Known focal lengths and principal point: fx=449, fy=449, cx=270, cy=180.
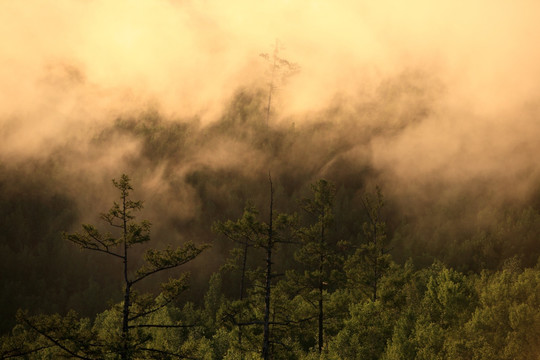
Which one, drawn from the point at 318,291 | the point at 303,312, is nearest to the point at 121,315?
the point at 318,291

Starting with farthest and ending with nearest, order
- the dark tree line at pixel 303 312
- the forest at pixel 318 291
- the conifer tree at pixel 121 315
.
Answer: the forest at pixel 318 291
the dark tree line at pixel 303 312
the conifer tree at pixel 121 315

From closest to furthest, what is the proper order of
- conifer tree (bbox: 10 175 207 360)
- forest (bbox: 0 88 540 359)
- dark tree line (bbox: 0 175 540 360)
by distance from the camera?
conifer tree (bbox: 10 175 207 360), dark tree line (bbox: 0 175 540 360), forest (bbox: 0 88 540 359)

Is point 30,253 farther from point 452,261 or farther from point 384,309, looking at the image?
point 384,309

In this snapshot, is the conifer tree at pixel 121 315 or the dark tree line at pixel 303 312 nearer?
the conifer tree at pixel 121 315

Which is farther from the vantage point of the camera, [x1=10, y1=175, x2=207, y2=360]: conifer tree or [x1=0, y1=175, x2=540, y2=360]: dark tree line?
[x1=0, y1=175, x2=540, y2=360]: dark tree line

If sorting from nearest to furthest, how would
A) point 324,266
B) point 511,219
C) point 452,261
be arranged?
point 324,266, point 452,261, point 511,219

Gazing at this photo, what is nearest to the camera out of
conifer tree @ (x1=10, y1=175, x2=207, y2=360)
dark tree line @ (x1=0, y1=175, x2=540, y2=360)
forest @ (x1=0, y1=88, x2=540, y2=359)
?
conifer tree @ (x1=10, y1=175, x2=207, y2=360)

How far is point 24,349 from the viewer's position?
1498 centimetres

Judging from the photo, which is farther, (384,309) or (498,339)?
(384,309)

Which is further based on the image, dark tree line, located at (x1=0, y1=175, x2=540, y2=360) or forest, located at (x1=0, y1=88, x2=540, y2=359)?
forest, located at (x1=0, y1=88, x2=540, y2=359)

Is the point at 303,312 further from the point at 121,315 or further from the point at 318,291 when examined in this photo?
the point at 121,315

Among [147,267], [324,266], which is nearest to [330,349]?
[324,266]

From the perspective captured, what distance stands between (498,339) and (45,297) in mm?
170797

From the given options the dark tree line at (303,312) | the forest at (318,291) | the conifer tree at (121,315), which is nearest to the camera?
the conifer tree at (121,315)
